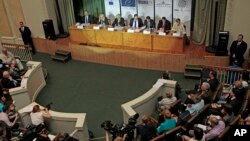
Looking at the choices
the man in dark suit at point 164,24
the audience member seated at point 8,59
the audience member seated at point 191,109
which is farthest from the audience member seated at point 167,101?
the audience member seated at point 8,59

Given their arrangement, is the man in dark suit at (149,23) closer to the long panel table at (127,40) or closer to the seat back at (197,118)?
the long panel table at (127,40)

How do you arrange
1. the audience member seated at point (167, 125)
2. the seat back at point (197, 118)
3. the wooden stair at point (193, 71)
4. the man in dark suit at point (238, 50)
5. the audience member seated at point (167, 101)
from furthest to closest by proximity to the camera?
1. the wooden stair at point (193, 71)
2. the man in dark suit at point (238, 50)
3. the audience member seated at point (167, 101)
4. the seat back at point (197, 118)
5. the audience member seated at point (167, 125)

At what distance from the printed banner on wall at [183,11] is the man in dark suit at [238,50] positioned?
2.59 meters

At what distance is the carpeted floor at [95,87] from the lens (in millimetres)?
8879

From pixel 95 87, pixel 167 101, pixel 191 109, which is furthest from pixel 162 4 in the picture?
pixel 191 109

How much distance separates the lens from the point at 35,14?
12.6 metres

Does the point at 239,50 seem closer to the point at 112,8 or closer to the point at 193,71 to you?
the point at 193,71

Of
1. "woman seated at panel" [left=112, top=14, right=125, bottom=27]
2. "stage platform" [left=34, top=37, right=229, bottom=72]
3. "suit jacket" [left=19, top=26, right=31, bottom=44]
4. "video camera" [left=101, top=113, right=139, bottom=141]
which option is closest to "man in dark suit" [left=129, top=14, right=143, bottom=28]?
"woman seated at panel" [left=112, top=14, right=125, bottom=27]

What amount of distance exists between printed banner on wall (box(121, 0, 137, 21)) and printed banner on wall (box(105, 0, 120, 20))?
0.74ft

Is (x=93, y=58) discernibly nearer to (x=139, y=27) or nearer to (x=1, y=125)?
(x=139, y=27)

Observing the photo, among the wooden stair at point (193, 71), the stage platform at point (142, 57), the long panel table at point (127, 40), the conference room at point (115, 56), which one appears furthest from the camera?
the long panel table at point (127, 40)

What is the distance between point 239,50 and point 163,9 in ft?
12.1

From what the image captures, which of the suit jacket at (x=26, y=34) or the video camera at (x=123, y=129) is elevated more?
the suit jacket at (x=26, y=34)

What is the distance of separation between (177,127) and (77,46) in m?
6.31
